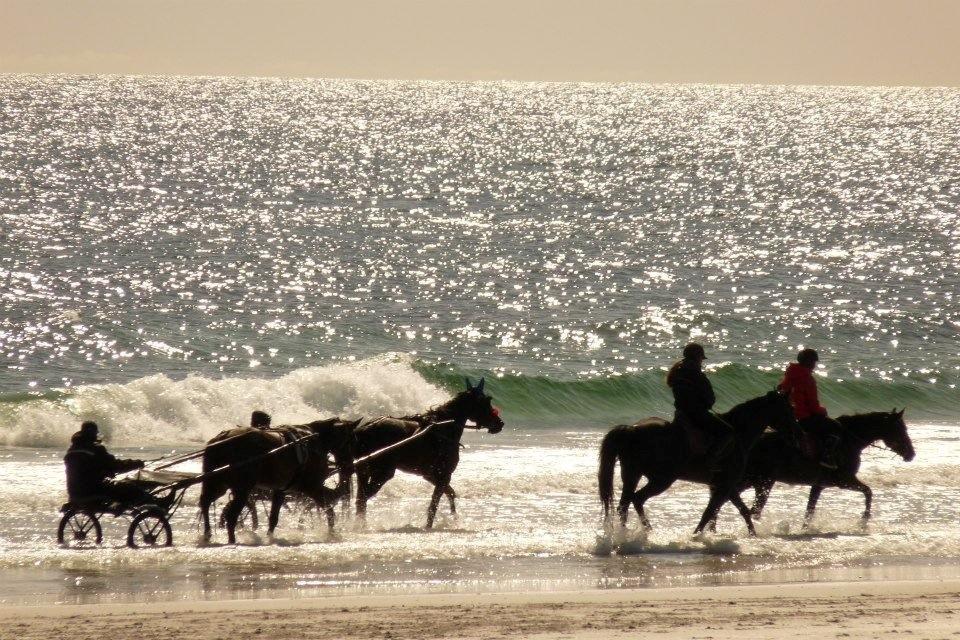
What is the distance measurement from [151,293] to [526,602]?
111 ft

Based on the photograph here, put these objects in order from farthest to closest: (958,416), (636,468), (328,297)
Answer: (328,297) < (958,416) < (636,468)

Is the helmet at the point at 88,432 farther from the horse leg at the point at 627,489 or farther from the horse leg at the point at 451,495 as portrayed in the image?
the horse leg at the point at 627,489

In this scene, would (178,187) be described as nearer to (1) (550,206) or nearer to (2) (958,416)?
(1) (550,206)

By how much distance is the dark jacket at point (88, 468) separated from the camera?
46.3 ft

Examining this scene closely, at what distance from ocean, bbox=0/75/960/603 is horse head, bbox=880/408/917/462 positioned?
0.92 m

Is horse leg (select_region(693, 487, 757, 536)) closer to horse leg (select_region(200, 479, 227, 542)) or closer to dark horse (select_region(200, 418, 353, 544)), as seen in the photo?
dark horse (select_region(200, 418, 353, 544))

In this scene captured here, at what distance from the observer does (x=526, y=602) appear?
11.6 m

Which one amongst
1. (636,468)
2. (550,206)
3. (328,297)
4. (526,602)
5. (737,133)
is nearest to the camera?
(526,602)

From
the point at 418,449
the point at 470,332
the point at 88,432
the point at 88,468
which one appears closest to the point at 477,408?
the point at 418,449

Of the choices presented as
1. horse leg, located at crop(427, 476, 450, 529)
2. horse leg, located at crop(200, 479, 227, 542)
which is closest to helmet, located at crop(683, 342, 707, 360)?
horse leg, located at crop(427, 476, 450, 529)

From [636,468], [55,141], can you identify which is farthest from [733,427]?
[55,141]

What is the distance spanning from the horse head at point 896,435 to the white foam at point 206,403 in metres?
13.8

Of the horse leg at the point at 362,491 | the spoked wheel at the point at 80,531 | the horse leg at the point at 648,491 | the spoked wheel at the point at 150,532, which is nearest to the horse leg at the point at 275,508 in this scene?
the spoked wheel at the point at 150,532

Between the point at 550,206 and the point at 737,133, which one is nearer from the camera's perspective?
the point at 550,206
